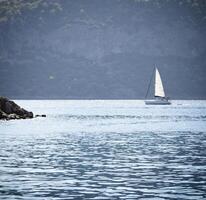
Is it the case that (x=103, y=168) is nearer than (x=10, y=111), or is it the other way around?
(x=103, y=168)

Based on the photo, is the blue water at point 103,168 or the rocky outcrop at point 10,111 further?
the rocky outcrop at point 10,111

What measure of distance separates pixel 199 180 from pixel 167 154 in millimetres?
15445

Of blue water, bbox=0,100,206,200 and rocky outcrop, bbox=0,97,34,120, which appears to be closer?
blue water, bbox=0,100,206,200

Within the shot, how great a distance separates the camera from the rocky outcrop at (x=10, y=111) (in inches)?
4727

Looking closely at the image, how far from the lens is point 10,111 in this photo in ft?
417

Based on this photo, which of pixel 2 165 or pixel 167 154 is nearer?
pixel 2 165

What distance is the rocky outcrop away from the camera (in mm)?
120062

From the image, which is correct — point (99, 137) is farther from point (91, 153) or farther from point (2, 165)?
point (2, 165)

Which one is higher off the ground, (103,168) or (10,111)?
(10,111)

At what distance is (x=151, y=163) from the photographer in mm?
48875

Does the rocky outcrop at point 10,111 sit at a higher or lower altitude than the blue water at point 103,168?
higher

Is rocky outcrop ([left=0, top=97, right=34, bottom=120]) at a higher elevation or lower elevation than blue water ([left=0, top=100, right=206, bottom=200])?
higher

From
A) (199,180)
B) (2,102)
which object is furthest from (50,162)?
(2,102)

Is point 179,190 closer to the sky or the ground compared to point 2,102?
closer to the ground
